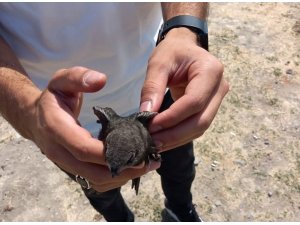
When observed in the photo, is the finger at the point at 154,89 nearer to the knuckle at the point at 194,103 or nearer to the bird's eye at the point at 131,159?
the knuckle at the point at 194,103

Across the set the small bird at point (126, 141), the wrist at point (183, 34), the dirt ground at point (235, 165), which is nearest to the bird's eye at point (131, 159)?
the small bird at point (126, 141)

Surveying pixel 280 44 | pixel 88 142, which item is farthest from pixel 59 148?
pixel 280 44

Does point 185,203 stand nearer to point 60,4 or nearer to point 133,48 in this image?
point 133,48

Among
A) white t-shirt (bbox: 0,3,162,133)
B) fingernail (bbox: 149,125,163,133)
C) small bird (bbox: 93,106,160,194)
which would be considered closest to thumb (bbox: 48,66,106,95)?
small bird (bbox: 93,106,160,194)

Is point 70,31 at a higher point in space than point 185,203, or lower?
higher

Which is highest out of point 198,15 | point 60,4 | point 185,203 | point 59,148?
point 60,4

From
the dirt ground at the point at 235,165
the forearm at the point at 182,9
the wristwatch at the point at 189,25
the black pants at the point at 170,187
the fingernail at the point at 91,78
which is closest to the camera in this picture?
the fingernail at the point at 91,78

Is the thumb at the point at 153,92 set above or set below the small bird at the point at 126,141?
above

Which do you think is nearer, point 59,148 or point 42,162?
point 59,148

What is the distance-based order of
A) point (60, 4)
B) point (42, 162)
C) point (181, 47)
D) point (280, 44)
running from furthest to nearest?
point (280, 44) < point (42, 162) < point (60, 4) < point (181, 47)
